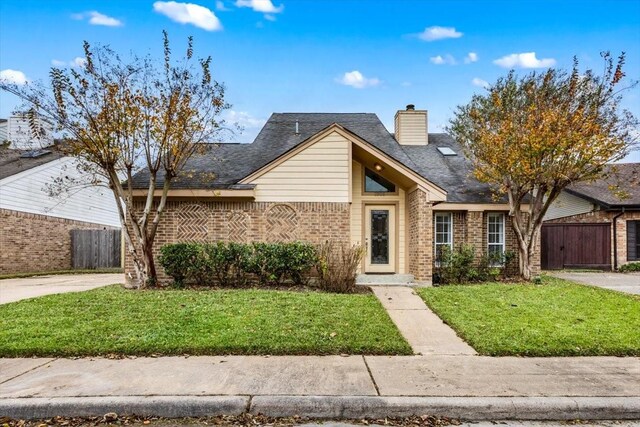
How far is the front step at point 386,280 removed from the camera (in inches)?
481

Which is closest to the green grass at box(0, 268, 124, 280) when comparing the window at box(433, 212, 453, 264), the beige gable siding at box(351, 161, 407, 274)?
the beige gable siding at box(351, 161, 407, 274)

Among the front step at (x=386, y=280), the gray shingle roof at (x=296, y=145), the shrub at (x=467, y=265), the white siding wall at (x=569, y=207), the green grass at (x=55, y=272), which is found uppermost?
the gray shingle roof at (x=296, y=145)

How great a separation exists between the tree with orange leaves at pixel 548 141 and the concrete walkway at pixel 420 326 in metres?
4.61

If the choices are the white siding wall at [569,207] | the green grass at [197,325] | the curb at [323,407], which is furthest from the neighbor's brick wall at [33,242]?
the white siding wall at [569,207]

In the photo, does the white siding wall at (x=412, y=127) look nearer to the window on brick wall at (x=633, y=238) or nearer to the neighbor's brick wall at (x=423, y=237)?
the neighbor's brick wall at (x=423, y=237)

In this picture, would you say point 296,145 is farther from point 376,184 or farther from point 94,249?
point 94,249

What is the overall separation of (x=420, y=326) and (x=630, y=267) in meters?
15.7

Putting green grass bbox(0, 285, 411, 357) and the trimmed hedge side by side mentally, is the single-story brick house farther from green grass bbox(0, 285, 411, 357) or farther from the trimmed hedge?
green grass bbox(0, 285, 411, 357)

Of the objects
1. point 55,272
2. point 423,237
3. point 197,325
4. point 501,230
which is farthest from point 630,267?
point 55,272

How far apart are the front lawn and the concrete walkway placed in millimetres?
175

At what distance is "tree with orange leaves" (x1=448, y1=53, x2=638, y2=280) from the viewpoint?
38.1 feet

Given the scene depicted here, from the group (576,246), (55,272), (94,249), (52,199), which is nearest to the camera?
(55,272)

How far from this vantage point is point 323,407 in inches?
162

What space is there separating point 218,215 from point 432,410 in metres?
9.41
